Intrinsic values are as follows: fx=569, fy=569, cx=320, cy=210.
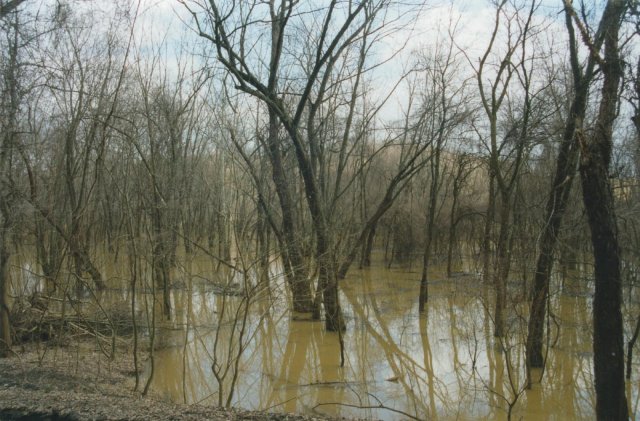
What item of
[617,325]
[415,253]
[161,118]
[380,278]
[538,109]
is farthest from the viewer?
[415,253]

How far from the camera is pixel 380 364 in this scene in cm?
1033

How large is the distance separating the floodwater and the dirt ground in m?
0.76

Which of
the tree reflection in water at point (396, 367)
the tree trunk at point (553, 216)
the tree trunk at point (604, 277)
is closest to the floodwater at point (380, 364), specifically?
the tree reflection in water at point (396, 367)

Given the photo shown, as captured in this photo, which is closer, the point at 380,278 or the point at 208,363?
the point at 208,363

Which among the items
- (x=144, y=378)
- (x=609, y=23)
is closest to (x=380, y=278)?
(x=144, y=378)

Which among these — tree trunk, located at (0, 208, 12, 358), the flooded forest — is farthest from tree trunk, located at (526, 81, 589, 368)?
tree trunk, located at (0, 208, 12, 358)

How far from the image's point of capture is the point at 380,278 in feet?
73.6

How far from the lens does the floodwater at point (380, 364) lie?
786 cm

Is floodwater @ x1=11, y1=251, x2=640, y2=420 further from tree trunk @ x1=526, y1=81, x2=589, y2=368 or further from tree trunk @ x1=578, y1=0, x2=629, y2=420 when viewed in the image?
tree trunk @ x1=578, y1=0, x2=629, y2=420

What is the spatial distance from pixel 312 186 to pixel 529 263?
485 cm

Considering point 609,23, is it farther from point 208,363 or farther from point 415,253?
point 415,253

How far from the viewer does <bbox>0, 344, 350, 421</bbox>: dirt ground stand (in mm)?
4956

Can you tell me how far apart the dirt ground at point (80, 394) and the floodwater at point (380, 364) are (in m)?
0.76

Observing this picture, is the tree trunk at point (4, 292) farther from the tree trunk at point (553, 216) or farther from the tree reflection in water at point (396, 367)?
the tree trunk at point (553, 216)
